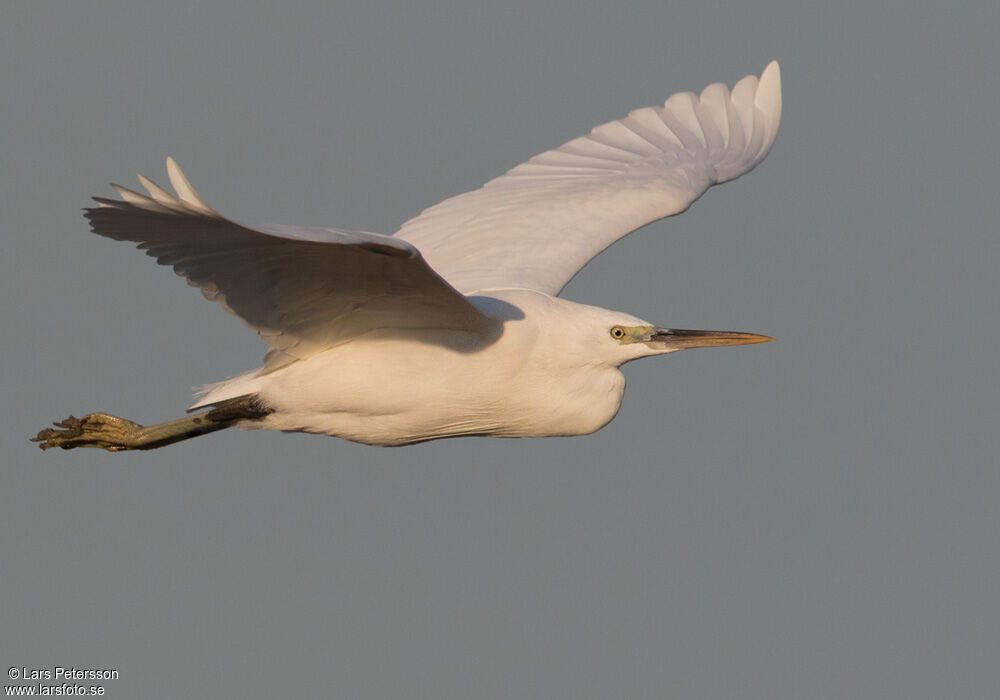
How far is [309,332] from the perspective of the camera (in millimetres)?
9078

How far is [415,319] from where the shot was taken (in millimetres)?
8961

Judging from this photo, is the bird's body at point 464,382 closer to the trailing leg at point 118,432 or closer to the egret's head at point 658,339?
the egret's head at point 658,339

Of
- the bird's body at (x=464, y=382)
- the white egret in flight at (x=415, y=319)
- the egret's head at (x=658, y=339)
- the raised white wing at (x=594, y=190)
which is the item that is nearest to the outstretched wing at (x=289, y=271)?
the white egret in flight at (x=415, y=319)

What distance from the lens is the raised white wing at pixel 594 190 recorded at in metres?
10.9

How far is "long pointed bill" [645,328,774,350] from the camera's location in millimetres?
9422

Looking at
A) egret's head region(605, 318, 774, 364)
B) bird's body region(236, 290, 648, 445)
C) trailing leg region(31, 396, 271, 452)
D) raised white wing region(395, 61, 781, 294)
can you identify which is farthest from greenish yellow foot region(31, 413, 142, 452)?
egret's head region(605, 318, 774, 364)

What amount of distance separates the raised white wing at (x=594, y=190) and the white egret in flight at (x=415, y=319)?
0.02 meters

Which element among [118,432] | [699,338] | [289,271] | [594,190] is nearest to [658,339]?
[699,338]

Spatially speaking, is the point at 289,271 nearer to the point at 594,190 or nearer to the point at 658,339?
the point at 658,339

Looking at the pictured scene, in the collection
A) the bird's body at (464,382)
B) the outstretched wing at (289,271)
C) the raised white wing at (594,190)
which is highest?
the raised white wing at (594,190)

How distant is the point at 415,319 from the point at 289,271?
2.91 ft

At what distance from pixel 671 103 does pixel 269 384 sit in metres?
4.88

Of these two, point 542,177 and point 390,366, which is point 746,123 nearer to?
point 542,177

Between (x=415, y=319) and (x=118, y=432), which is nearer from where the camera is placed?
(x=415, y=319)
